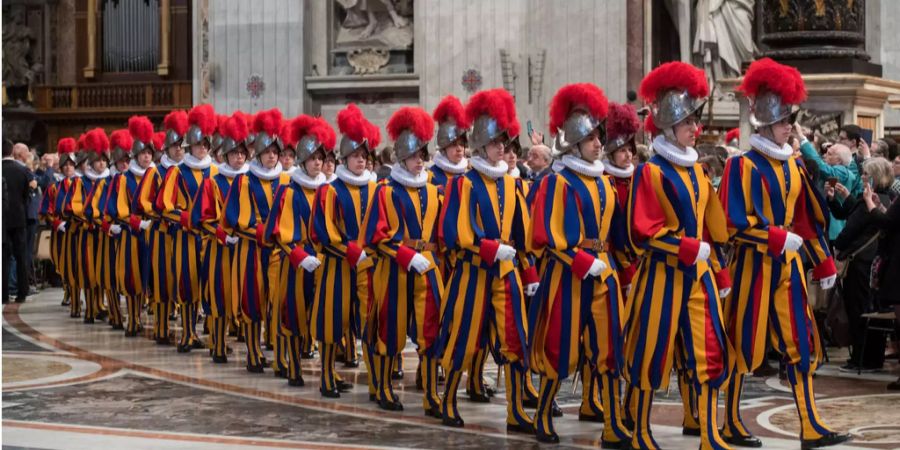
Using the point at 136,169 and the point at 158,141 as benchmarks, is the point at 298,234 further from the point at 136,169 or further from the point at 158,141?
the point at 158,141

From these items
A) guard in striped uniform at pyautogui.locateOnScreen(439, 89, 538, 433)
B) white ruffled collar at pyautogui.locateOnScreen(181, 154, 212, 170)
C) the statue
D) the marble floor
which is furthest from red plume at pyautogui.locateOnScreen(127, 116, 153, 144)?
the statue

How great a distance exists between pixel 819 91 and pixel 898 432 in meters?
5.78

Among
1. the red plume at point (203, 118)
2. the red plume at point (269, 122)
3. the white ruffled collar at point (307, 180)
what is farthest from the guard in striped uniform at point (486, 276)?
the red plume at point (203, 118)

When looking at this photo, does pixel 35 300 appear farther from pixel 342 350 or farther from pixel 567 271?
pixel 567 271

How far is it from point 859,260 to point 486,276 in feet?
13.3

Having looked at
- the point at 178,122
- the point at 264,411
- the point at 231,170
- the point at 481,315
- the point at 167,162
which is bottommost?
the point at 264,411

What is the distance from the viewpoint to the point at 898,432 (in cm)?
753

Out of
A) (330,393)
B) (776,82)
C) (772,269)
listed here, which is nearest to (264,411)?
(330,393)

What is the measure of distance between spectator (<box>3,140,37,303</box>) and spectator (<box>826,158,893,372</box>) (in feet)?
33.1

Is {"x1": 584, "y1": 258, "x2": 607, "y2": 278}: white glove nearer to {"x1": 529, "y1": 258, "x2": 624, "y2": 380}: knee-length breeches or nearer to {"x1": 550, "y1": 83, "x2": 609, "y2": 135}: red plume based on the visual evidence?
{"x1": 529, "y1": 258, "x2": 624, "y2": 380}: knee-length breeches

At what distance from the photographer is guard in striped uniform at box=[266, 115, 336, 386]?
943 centimetres

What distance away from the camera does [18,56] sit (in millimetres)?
26594

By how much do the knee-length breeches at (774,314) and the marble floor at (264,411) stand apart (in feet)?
1.81

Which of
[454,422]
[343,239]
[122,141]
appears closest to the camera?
[454,422]
